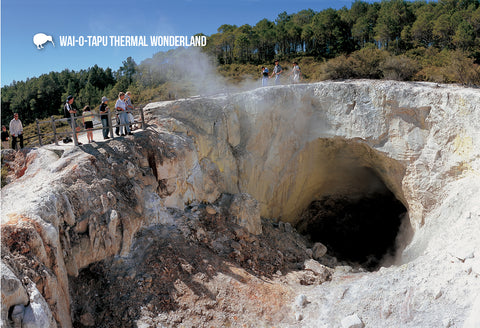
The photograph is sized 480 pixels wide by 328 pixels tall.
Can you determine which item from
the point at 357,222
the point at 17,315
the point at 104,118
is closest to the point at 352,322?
the point at 17,315

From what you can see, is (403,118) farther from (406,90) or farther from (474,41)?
(474,41)

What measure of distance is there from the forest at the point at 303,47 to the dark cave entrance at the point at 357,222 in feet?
27.3

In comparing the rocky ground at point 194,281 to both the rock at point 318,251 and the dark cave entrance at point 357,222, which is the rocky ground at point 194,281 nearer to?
the rock at point 318,251

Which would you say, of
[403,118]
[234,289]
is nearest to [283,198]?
[403,118]

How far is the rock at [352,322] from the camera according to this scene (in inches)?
324

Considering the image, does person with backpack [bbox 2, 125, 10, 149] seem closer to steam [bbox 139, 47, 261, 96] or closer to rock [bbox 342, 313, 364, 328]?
rock [bbox 342, 313, 364, 328]

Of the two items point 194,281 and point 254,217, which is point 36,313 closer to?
point 194,281

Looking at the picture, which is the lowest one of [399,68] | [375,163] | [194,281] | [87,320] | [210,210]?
[194,281]

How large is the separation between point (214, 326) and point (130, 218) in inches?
137

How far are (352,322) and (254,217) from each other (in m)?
5.01

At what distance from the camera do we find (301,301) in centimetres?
925

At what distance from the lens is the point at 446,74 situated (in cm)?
1678

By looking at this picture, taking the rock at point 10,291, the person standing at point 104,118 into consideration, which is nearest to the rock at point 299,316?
the rock at point 10,291

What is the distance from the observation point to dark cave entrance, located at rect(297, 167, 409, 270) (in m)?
16.3
